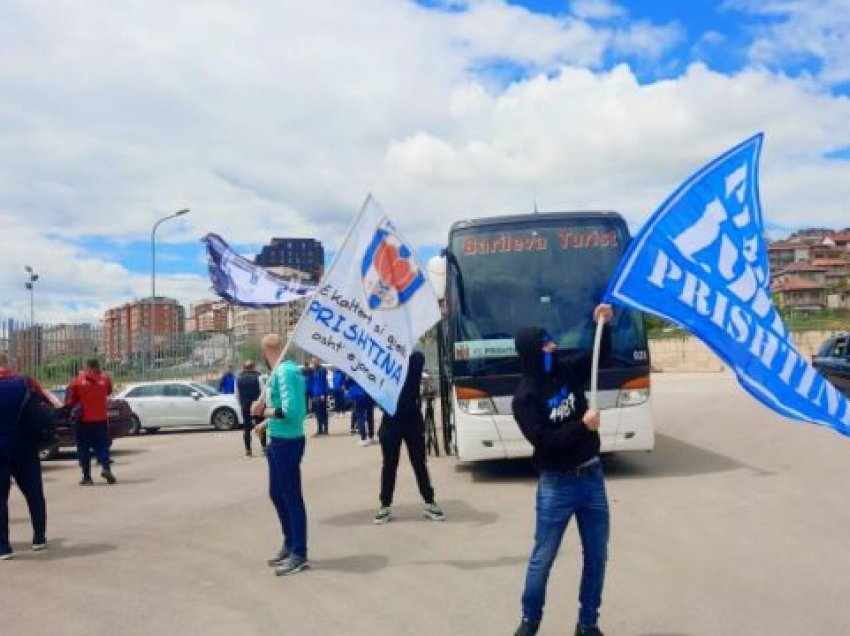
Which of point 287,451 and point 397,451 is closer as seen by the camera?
point 287,451

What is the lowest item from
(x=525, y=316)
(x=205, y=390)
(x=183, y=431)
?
(x=183, y=431)

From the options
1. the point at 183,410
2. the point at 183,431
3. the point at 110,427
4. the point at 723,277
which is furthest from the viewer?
the point at 183,431

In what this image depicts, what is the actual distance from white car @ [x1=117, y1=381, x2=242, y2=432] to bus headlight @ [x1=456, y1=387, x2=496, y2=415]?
44.4ft

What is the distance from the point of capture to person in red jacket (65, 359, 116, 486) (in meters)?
12.1

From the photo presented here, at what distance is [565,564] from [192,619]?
9.06 ft

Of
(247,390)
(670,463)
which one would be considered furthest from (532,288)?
(247,390)

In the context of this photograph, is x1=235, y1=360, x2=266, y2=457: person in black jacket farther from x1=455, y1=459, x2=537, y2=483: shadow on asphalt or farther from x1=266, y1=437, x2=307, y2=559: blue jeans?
x1=266, y1=437, x2=307, y2=559: blue jeans

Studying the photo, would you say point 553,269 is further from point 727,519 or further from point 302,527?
point 302,527

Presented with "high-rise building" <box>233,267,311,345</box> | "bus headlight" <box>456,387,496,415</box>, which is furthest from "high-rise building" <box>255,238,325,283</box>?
"bus headlight" <box>456,387,496,415</box>

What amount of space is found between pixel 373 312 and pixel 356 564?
79.5 inches

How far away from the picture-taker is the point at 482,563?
265 inches

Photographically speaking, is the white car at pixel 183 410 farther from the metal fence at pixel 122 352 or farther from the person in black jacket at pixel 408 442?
the person in black jacket at pixel 408 442

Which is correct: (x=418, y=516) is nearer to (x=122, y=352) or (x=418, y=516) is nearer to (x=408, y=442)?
(x=408, y=442)

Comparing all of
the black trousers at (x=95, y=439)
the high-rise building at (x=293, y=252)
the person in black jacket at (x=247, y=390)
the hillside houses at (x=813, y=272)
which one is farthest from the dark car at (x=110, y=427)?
the high-rise building at (x=293, y=252)
